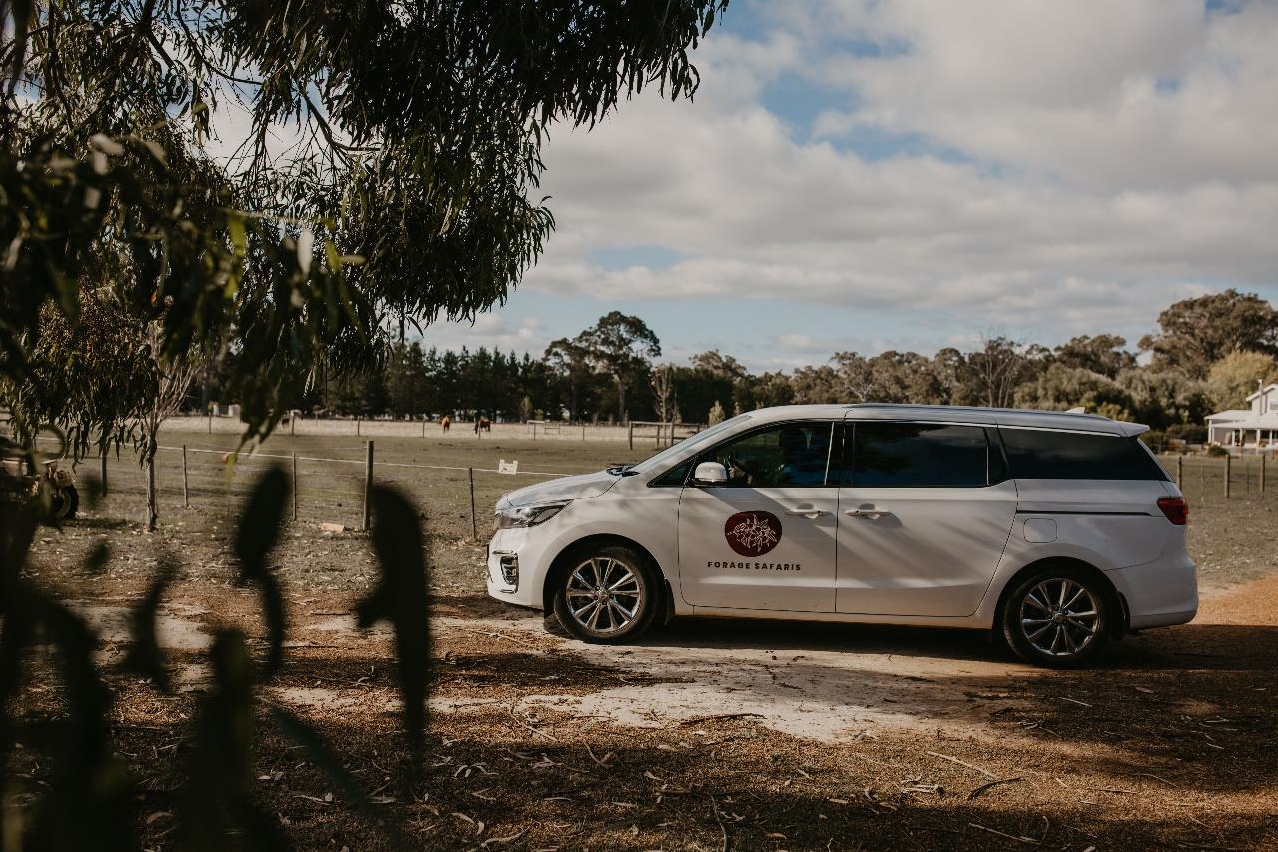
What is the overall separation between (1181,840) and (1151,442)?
6409cm

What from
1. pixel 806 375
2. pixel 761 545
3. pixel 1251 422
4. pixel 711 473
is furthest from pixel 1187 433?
pixel 711 473

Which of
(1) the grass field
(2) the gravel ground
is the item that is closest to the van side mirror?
(2) the gravel ground

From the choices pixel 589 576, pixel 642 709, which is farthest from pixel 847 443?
pixel 642 709

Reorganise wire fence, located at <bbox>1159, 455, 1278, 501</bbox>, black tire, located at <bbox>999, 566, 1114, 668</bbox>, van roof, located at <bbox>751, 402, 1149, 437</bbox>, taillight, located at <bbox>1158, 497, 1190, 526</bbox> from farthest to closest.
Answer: wire fence, located at <bbox>1159, 455, 1278, 501</bbox>
van roof, located at <bbox>751, 402, 1149, 437</bbox>
taillight, located at <bbox>1158, 497, 1190, 526</bbox>
black tire, located at <bbox>999, 566, 1114, 668</bbox>

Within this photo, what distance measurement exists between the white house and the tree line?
4.84 ft

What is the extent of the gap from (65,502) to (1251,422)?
92629 mm

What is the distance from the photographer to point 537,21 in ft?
18.4

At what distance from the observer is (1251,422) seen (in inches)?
3206

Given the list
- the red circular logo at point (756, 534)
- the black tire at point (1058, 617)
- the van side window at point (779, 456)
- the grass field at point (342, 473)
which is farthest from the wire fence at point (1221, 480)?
the red circular logo at point (756, 534)

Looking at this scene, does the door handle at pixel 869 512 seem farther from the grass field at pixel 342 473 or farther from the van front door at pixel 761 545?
the grass field at pixel 342 473

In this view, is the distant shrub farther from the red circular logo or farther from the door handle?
the red circular logo

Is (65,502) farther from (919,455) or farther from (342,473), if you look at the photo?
(919,455)

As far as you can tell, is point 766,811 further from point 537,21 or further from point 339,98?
point 339,98

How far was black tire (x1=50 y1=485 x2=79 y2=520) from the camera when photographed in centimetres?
144
